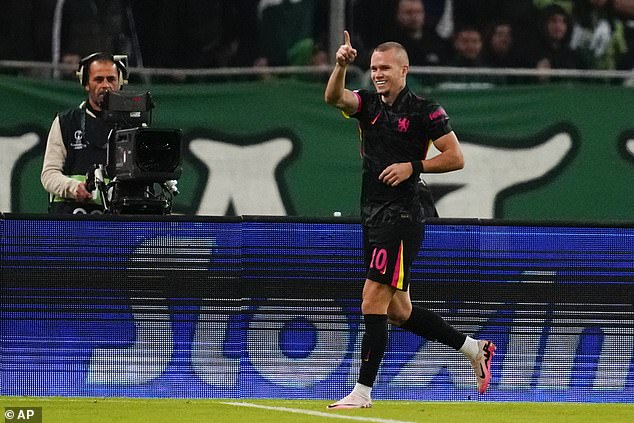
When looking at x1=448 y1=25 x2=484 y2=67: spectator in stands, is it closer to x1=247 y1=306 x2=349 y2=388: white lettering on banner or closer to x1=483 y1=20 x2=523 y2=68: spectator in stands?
x1=483 y1=20 x2=523 y2=68: spectator in stands

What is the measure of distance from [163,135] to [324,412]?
2.13 m

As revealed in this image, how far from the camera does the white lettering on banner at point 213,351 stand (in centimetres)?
1032

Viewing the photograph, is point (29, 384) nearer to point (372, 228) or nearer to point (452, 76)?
point (372, 228)

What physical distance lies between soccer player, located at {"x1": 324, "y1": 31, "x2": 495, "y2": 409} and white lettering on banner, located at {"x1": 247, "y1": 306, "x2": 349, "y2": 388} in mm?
659

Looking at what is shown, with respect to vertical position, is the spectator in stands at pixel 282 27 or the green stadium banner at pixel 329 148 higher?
the spectator in stands at pixel 282 27

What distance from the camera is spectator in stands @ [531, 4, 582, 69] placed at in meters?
14.5

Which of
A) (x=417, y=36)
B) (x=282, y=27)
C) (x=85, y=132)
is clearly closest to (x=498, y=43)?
(x=417, y=36)

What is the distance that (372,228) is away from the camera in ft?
32.2

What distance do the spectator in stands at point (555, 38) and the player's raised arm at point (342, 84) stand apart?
511 cm

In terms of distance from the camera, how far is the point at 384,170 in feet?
31.5

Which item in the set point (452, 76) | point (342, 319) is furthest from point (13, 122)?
point (342, 319)

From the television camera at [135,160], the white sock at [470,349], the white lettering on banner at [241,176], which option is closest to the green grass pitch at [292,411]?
the white sock at [470,349]

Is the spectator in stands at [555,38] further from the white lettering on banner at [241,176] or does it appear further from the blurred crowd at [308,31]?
Result: the white lettering on banner at [241,176]

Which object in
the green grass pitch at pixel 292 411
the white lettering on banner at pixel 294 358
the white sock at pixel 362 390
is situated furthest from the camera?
the white lettering on banner at pixel 294 358
